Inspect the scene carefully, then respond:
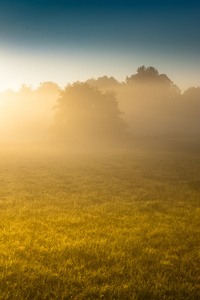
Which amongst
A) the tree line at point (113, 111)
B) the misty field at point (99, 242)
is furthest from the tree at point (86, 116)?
the misty field at point (99, 242)

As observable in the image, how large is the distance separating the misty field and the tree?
3879 centimetres

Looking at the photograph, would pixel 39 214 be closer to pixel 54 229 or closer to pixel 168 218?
pixel 54 229

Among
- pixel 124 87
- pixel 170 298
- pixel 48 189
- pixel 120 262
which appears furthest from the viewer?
pixel 124 87

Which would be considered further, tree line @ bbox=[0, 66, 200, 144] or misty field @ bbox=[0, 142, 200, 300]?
tree line @ bbox=[0, 66, 200, 144]

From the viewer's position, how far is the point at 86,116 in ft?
168

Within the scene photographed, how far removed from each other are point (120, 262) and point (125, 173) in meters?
11.4

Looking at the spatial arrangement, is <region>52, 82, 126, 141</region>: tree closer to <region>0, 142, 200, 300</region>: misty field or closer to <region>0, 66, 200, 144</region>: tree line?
<region>0, 66, 200, 144</region>: tree line

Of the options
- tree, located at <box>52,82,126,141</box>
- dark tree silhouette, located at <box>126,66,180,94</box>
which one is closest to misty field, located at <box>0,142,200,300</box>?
tree, located at <box>52,82,126,141</box>

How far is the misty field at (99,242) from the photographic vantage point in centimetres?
435

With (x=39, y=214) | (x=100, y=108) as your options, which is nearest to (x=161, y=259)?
(x=39, y=214)

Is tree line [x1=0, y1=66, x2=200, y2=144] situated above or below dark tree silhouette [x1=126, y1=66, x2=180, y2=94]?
below

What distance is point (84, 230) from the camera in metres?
6.88

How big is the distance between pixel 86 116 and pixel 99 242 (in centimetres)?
4632

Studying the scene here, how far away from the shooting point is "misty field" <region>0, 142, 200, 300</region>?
14.3 ft
